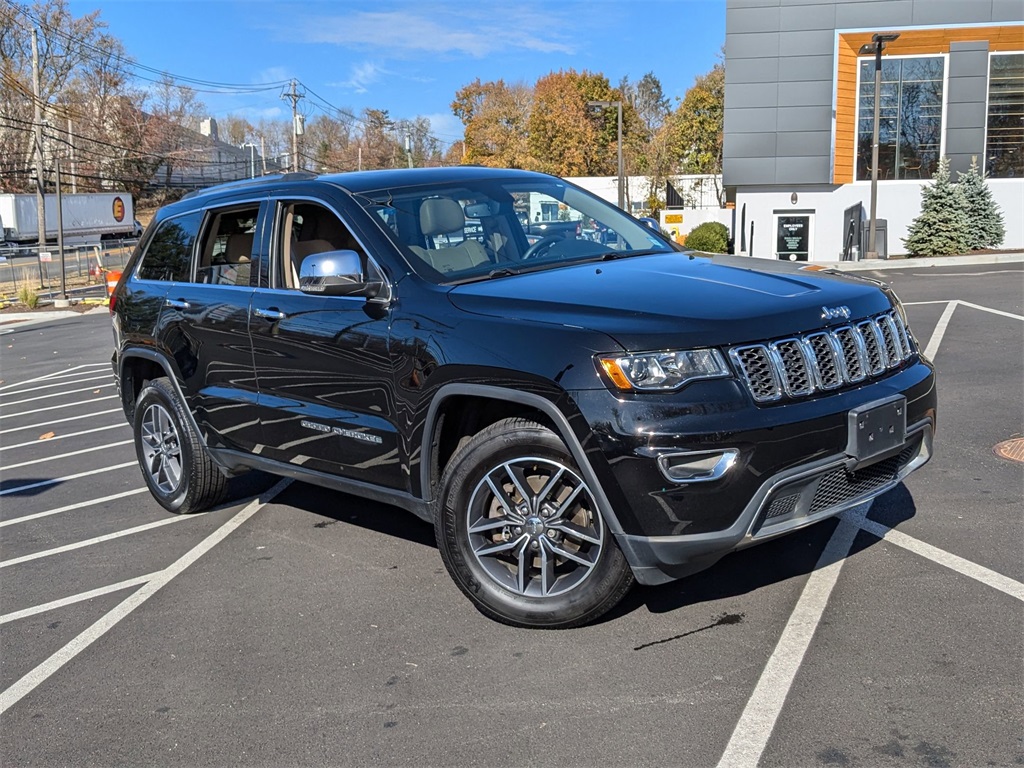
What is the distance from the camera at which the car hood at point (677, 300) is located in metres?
3.65

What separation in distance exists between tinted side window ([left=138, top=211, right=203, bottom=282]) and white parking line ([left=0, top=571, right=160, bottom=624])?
5.93ft

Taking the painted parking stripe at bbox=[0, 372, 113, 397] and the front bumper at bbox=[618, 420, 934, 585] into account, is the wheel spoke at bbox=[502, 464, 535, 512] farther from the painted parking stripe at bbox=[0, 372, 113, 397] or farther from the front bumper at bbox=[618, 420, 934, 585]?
the painted parking stripe at bbox=[0, 372, 113, 397]

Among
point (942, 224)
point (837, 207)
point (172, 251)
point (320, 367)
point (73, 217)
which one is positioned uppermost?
point (73, 217)

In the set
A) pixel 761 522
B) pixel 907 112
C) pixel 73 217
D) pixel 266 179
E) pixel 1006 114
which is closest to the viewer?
pixel 761 522

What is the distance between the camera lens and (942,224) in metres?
27.9

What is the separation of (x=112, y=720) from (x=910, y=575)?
133 inches

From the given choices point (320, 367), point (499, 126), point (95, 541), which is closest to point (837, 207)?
point (95, 541)

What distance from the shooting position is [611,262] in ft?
15.8

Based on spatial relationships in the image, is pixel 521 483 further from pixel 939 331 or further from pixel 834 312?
pixel 939 331

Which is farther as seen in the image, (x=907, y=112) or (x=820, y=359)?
(x=907, y=112)

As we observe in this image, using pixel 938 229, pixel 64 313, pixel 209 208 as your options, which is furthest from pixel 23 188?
pixel 209 208

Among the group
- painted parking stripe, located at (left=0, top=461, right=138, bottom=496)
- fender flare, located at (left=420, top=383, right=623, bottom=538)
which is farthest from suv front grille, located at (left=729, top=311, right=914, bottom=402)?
painted parking stripe, located at (left=0, top=461, right=138, bottom=496)

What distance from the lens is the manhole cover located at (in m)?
6.22

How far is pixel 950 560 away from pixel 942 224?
26.0 meters
